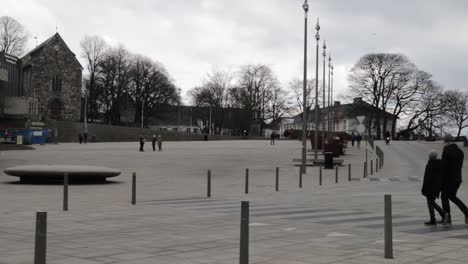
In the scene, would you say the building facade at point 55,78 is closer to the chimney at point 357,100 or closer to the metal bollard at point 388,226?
the chimney at point 357,100

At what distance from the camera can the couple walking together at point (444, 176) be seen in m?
10.6

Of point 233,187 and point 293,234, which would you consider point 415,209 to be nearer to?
point 293,234

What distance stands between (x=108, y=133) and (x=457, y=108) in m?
58.8

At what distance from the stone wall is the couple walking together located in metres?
77.4

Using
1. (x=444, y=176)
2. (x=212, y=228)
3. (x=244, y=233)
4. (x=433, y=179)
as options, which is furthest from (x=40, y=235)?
(x=444, y=176)

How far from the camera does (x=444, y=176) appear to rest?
10.8 metres

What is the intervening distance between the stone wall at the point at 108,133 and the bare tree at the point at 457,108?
37.7 metres

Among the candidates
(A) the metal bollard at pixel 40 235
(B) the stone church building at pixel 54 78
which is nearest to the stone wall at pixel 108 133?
(B) the stone church building at pixel 54 78

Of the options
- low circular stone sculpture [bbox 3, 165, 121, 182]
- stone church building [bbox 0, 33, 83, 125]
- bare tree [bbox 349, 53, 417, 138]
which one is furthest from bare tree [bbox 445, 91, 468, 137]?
low circular stone sculpture [bbox 3, 165, 121, 182]

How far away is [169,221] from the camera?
1158 cm

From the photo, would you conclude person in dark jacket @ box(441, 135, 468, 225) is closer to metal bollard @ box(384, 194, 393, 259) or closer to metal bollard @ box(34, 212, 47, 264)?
metal bollard @ box(384, 194, 393, 259)

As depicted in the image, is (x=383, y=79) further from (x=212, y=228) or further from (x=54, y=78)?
(x=212, y=228)

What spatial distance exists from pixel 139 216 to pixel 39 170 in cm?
1007

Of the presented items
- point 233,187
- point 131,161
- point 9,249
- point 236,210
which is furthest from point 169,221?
point 131,161
